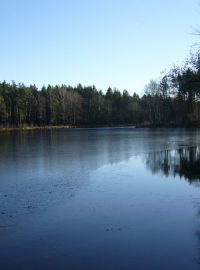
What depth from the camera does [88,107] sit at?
130 m

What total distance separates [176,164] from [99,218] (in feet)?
47.2

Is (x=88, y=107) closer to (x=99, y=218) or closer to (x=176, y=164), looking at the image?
(x=176, y=164)

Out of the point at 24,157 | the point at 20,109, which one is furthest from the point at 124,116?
the point at 24,157

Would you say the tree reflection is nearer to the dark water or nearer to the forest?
the dark water

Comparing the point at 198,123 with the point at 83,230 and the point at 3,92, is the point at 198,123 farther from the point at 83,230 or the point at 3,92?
the point at 83,230

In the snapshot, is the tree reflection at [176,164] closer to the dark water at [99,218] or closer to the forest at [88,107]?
the dark water at [99,218]

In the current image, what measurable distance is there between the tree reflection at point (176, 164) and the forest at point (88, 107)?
54.6m

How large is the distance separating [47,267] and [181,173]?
1481 cm

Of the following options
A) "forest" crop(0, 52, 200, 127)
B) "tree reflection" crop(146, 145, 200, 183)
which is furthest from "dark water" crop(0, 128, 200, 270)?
"forest" crop(0, 52, 200, 127)

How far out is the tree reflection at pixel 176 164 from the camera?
71.7ft

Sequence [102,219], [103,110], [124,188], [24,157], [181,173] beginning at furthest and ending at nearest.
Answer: [103,110] → [24,157] → [181,173] → [124,188] → [102,219]

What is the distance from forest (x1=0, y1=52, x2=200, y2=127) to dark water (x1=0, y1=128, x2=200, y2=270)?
6635 centimetres

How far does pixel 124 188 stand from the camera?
1778 centimetres

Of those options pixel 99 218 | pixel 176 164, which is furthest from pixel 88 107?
pixel 99 218
